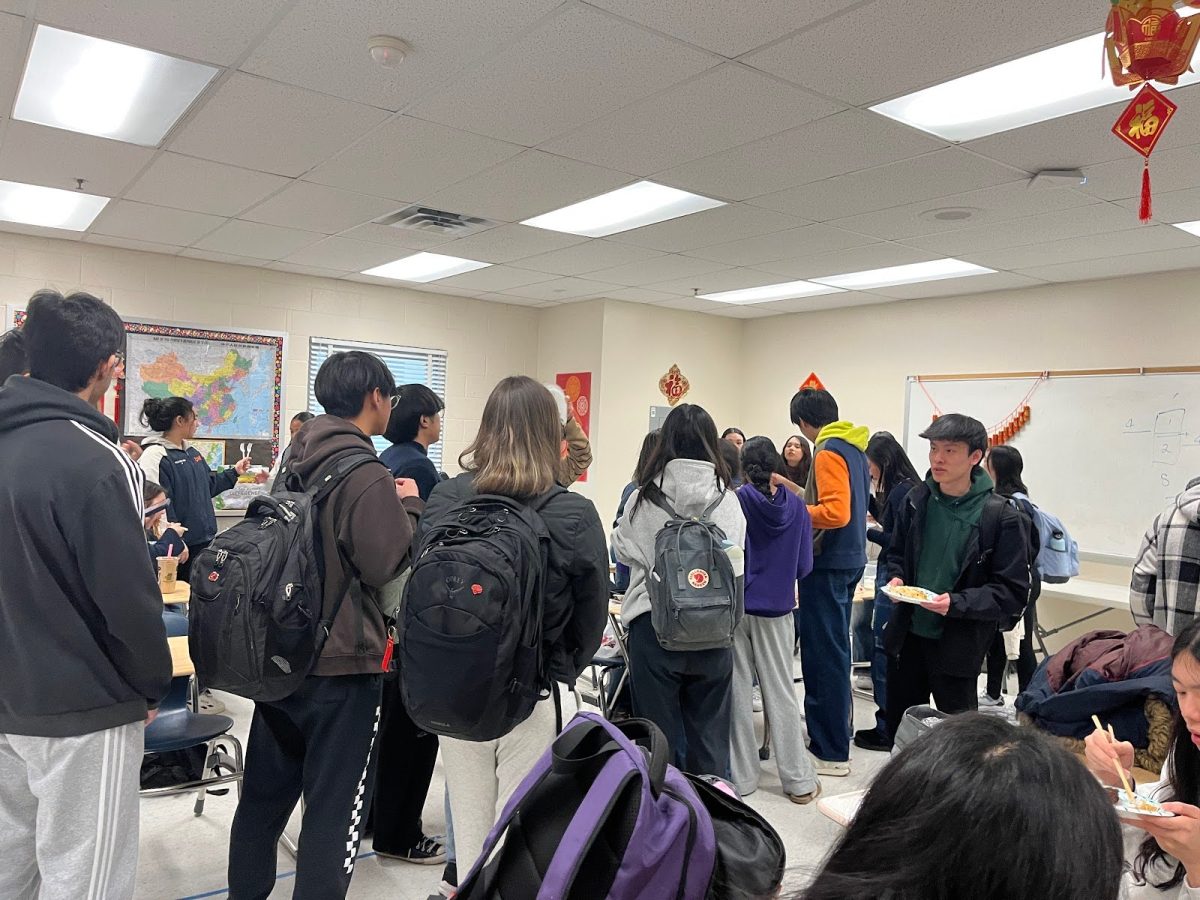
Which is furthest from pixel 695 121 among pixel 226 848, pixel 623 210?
pixel 226 848

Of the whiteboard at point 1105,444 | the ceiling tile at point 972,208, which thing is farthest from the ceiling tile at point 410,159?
the whiteboard at point 1105,444

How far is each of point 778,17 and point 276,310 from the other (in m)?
4.79

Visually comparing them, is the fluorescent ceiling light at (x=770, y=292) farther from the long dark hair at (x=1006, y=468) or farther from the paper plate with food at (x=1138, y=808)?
the paper plate with food at (x=1138, y=808)

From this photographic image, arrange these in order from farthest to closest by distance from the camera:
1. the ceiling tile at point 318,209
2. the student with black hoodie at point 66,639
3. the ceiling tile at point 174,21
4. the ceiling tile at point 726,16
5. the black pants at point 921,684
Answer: the ceiling tile at point 318,209, the black pants at point 921,684, the ceiling tile at point 174,21, the ceiling tile at point 726,16, the student with black hoodie at point 66,639

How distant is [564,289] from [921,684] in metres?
4.22

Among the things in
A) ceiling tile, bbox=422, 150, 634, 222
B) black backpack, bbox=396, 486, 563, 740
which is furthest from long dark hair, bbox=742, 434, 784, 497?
black backpack, bbox=396, 486, 563, 740

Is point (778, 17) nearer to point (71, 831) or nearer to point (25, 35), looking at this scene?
point (25, 35)

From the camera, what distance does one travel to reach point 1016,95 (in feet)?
8.84

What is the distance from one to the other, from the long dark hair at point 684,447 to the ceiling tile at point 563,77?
1068 millimetres

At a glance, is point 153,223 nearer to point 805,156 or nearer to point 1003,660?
point 805,156

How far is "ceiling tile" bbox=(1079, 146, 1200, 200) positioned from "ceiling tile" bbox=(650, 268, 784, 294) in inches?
87.5

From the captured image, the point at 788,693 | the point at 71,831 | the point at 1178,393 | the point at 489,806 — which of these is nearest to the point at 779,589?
the point at 788,693

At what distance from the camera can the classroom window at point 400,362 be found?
625cm

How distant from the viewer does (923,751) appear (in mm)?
785
